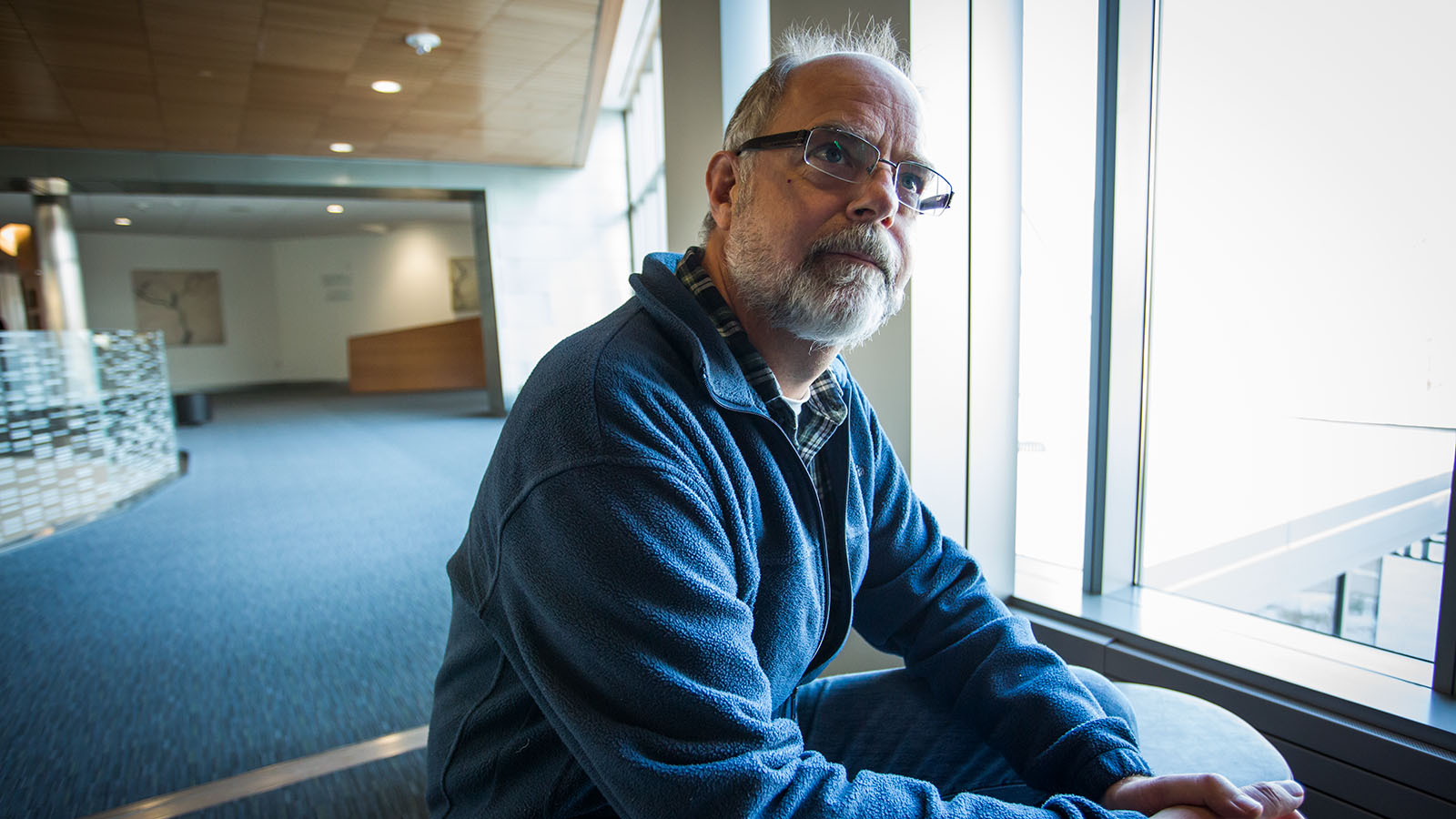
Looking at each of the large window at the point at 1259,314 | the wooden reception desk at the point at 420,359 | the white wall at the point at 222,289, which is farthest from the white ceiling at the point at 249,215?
the large window at the point at 1259,314

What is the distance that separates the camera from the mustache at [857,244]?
41.2 inches

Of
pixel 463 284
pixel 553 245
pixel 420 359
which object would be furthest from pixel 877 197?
pixel 463 284

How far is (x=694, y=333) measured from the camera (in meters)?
0.92

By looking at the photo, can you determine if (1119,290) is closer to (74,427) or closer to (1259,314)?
(1259,314)

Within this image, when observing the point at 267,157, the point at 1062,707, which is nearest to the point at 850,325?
the point at 1062,707

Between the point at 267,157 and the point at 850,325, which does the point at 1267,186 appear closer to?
the point at 850,325

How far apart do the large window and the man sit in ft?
3.18

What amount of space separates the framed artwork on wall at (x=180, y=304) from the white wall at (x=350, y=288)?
43.0 inches

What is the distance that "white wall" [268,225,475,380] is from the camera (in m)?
14.4

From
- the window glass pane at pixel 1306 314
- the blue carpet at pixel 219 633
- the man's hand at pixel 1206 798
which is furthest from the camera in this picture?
the blue carpet at pixel 219 633

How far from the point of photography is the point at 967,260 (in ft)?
6.33

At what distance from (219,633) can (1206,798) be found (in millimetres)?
2930

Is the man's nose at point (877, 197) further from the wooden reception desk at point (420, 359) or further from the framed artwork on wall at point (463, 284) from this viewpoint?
the framed artwork on wall at point (463, 284)

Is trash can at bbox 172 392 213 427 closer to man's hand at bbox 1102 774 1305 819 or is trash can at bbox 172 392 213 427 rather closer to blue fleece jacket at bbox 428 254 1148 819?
blue fleece jacket at bbox 428 254 1148 819
